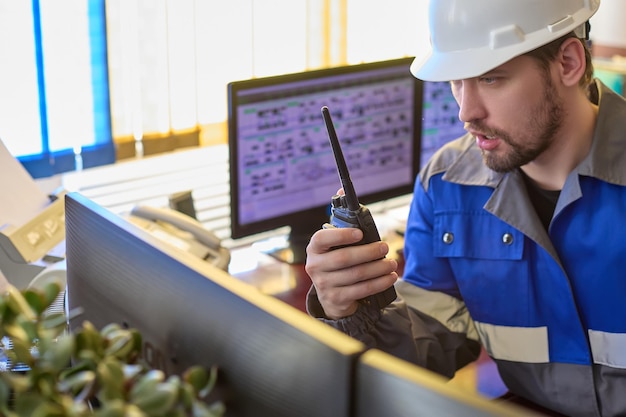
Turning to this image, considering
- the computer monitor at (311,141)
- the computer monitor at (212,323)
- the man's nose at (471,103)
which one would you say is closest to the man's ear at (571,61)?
the man's nose at (471,103)

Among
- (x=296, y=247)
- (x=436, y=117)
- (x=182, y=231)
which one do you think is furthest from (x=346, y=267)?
(x=436, y=117)

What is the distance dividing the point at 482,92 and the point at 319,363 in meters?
0.91

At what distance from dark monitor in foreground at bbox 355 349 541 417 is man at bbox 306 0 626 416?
69cm

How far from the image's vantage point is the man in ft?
4.87

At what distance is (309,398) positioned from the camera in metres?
0.74

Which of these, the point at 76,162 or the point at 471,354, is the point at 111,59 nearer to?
the point at 76,162

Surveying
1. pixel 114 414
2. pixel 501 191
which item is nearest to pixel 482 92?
pixel 501 191

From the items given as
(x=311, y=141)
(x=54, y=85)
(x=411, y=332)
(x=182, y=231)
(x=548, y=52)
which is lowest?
(x=411, y=332)

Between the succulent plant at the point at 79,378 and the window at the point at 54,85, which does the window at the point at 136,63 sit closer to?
the window at the point at 54,85

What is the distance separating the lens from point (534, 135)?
1555mm

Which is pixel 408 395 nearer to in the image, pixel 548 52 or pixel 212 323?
pixel 212 323

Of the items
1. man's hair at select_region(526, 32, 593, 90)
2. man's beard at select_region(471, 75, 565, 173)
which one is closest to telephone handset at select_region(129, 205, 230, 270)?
man's beard at select_region(471, 75, 565, 173)

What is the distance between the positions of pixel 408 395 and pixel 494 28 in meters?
0.95

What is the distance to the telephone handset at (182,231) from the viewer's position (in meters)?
1.75
